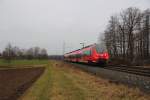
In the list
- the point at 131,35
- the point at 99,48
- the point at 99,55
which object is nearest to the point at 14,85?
the point at 99,55

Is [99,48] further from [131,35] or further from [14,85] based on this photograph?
[131,35]

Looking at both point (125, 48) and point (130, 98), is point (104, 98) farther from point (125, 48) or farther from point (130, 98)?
point (125, 48)

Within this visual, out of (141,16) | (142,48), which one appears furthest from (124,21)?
(142,48)

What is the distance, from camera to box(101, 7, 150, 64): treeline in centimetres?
5806

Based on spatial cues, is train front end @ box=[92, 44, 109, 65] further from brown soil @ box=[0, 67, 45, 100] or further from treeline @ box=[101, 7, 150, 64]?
treeline @ box=[101, 7, 150, 64]

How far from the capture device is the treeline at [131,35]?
190ft

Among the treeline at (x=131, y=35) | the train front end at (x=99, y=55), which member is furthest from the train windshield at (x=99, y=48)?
the treeline at (x=131, y=35)

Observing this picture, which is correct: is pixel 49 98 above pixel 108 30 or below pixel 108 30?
below

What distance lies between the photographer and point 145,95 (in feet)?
31.6

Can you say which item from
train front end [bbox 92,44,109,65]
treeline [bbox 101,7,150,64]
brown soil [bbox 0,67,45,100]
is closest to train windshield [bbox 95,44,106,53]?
train front end [bbox 92,44,109,65]

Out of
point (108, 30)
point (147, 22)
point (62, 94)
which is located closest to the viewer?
point (62, 94)

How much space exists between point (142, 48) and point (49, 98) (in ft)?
182

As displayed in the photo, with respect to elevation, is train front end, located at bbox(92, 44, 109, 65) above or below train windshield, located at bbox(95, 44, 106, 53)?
below

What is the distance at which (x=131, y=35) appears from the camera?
58.8 metres
